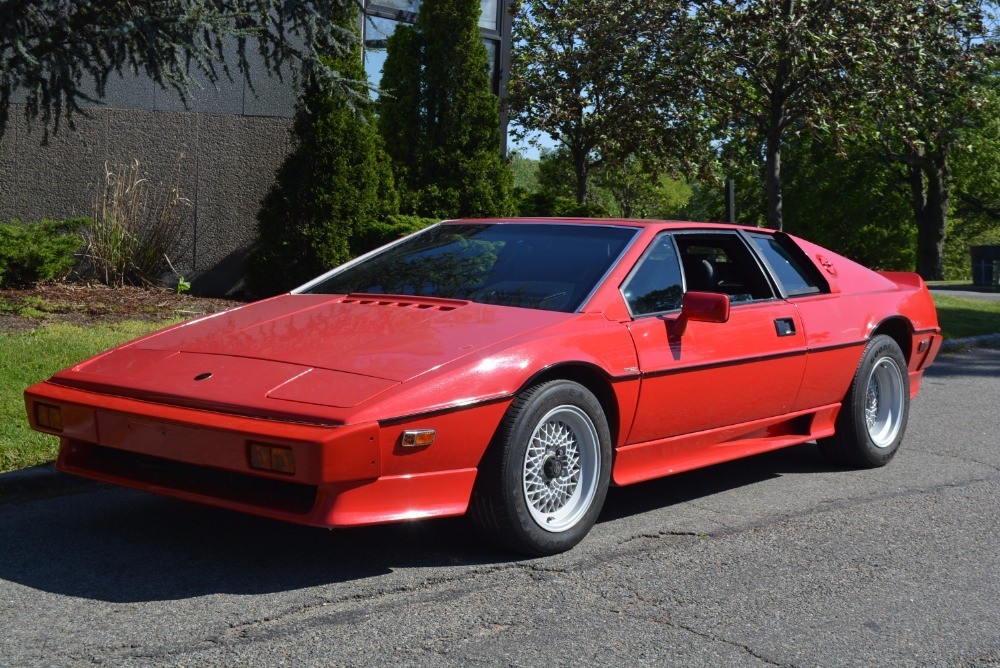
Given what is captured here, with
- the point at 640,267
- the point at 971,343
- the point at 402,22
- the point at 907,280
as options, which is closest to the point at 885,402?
the point at 907,280

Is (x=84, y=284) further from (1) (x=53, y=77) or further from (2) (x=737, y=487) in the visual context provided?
(2) (x=737, y=487)

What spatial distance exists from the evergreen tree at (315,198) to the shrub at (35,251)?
1983 mm

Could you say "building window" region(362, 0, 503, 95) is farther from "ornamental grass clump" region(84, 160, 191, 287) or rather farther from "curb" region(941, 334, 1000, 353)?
"curb" region(941, 334, 1000, 353)

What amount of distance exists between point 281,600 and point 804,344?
10.2 ft

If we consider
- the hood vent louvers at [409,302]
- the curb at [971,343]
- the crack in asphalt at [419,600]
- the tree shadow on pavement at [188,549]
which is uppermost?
the hood vent louvers at [409,302]

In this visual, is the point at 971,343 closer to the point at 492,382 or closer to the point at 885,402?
the point at 885,402

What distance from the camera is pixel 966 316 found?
1584cm

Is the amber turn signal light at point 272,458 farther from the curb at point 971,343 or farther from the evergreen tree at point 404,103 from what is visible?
the evergreen tree at point 404,103

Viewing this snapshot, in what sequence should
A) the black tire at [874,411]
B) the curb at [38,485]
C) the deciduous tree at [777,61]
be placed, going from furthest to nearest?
1. the deciduous tree at [777,61]
2. the black tire at [874,411]
3. the curb at [38,485]

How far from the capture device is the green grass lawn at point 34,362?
18.4ft

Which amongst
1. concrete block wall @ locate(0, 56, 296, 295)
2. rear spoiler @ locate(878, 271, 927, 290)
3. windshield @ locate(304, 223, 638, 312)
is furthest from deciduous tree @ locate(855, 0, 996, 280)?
windshield @ locate(304, 223, 638, 312)

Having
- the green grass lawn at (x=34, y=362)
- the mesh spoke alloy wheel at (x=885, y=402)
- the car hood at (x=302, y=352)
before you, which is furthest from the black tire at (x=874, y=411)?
the green grass lawn at (x=34, y=362)

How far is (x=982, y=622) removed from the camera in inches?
150

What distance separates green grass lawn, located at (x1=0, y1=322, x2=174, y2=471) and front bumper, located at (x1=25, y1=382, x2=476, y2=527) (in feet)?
4.39
